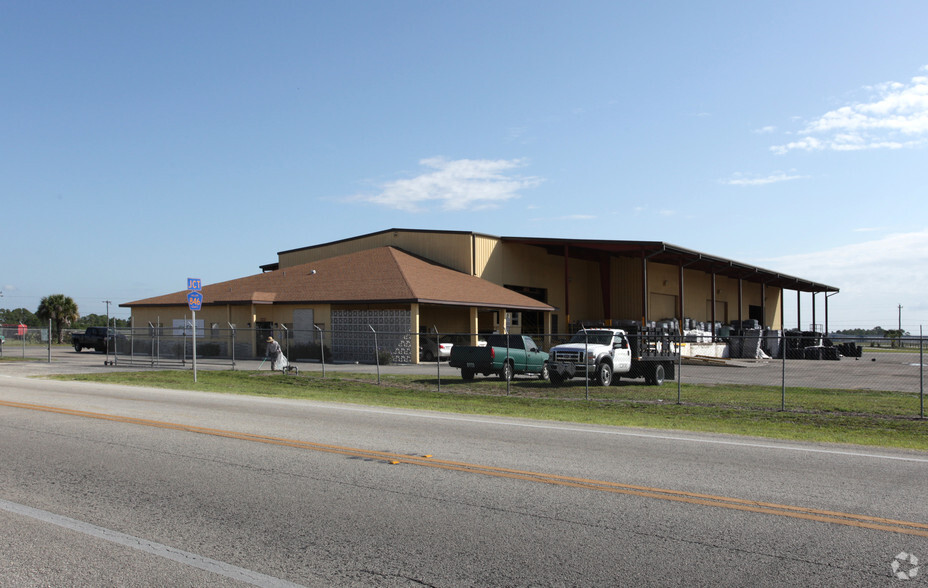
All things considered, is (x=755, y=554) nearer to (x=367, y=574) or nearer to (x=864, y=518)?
(x=864, y=518)

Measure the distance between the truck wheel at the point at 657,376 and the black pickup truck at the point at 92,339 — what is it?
1427 inches

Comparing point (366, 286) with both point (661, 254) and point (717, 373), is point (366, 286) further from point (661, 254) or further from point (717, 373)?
point (661, 254)

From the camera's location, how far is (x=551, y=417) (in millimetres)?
15086

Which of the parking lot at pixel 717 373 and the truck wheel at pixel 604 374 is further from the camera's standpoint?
the parking lot at pixel 717 373

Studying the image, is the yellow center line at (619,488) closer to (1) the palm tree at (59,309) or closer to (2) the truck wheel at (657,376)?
(2) the truck wheel at (657,376)

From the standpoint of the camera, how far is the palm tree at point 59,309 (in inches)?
2724

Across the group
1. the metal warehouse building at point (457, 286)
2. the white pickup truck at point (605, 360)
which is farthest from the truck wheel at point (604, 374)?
the metal warehouse building at point (457, 286)

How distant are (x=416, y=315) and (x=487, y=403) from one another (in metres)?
17.5

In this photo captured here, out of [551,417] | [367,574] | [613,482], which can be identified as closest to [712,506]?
[613,482]

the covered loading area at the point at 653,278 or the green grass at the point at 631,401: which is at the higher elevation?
the covered loading area at the point at 653,278

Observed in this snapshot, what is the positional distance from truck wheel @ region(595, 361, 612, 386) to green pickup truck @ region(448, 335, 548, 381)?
1931 mm

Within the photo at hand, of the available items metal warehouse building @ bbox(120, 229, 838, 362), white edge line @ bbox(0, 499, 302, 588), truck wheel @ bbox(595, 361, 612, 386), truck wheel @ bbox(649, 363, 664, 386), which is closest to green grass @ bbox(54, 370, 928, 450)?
truck wheel @ bbox(595, 361, 612, 386)

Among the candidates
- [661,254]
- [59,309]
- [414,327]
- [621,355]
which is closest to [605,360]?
[621,355]

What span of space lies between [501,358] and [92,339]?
35.2 m
